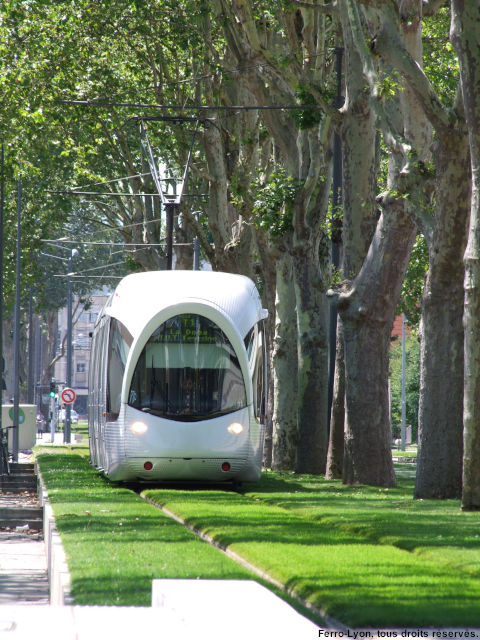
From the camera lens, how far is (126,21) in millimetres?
30531

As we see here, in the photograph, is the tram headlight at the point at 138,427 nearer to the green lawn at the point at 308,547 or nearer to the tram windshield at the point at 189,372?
the tram windshield at the point at 189,372

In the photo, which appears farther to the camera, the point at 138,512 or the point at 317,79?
the point at 317,79

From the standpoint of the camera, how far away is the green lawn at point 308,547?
7.99 m

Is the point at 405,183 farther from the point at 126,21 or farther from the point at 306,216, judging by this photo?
the point at 126,21

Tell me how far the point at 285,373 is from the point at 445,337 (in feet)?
33.0

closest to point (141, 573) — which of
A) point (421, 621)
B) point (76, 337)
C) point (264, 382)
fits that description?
point (421, 621)

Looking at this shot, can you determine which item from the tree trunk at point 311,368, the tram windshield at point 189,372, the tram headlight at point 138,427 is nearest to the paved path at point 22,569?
the tram headlight at point 138,427

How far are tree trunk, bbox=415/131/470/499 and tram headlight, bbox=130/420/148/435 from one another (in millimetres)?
4806

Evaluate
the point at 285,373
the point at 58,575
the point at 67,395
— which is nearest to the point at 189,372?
the point at 285,373

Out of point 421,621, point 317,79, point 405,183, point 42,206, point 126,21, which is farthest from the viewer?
point 42,206

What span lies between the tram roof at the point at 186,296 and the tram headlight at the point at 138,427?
4.38ft

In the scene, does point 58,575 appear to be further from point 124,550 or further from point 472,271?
point 472,271

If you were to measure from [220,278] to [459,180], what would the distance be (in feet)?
19.1

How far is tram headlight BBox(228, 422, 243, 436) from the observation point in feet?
63.8
